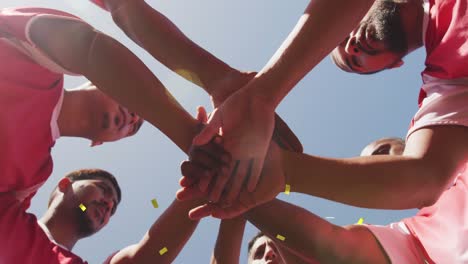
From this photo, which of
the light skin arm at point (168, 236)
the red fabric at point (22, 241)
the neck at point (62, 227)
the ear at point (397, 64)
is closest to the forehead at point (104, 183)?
the neck at point (62, 227)

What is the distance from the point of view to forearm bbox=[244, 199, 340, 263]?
1.31 m

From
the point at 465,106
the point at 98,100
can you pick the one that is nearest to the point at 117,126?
the point at 98,100

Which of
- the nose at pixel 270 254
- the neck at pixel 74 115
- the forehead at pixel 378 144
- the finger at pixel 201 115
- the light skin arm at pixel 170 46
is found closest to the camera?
the finger at pixel 201 115

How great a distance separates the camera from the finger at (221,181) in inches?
46.6

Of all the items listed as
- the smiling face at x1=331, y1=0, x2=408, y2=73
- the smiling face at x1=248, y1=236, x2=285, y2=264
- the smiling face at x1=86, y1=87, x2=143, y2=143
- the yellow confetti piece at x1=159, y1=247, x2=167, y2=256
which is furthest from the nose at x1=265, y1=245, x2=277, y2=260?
the smiling face at x1=331, y1=0, x2=408, y2=73

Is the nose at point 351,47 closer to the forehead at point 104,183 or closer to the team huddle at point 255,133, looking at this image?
the team huddle at point 255,133

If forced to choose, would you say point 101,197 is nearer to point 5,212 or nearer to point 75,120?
point 75,120

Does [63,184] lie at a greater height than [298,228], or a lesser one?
lesser

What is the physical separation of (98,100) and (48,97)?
1.40 feet

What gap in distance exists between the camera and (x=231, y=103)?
1.25 meters

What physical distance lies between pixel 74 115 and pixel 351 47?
4.39 ft

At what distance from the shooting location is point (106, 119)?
86.4 inches

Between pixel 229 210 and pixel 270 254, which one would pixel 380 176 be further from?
pixel 270 254

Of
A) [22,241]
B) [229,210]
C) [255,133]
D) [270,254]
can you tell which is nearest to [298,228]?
[229,210]
